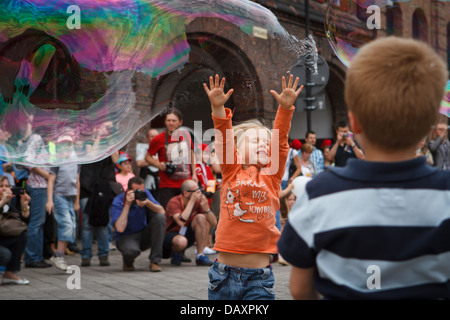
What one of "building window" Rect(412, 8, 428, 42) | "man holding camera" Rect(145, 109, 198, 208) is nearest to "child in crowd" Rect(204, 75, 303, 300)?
"building window" Rect(412, 8, 428, 42)

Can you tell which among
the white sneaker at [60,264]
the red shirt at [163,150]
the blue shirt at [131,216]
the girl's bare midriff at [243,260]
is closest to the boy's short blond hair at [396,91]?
the girl's bare midriff at [243,260]

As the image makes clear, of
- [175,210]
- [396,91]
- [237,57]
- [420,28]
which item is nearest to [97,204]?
[175,210]

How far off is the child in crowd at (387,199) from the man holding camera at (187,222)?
579 cm

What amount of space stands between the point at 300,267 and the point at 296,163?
23.9ft

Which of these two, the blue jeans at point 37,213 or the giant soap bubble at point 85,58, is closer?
the giant soap bubble at point 85,58

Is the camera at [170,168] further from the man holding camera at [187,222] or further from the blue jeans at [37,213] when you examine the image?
the blue jeans at [37,213]

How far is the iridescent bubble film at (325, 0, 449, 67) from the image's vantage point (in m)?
3.70

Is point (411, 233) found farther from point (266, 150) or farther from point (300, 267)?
point (266, 150)

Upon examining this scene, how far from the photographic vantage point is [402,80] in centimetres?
134

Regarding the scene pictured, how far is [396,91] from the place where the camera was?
1.33 m

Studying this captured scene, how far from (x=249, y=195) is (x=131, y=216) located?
13.7 ft

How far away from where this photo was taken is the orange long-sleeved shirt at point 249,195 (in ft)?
9.64

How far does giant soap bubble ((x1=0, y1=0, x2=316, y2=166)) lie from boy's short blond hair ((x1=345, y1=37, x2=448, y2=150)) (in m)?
2.25

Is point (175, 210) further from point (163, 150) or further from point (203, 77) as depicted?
point (203, 77)
